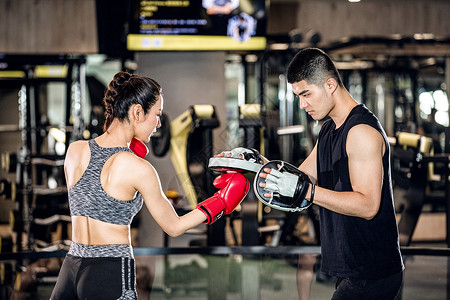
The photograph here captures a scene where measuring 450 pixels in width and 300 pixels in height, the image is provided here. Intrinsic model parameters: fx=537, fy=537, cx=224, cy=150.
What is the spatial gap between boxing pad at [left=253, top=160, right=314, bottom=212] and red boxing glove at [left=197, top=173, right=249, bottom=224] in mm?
151

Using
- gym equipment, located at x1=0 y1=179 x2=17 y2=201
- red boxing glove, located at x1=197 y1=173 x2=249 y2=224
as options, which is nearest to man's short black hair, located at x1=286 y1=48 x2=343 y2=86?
red boxing glove, located at x1=197 y1=173 x2=249 y2=224

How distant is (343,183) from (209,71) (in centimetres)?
414

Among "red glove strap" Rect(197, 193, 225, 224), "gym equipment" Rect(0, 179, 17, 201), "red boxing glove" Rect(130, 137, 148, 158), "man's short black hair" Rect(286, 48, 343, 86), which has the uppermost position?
"man's short black hair" Rect(286, 48, 343, 86)

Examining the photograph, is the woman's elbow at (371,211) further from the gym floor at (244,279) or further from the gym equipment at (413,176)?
the gym equipment at (413,176)

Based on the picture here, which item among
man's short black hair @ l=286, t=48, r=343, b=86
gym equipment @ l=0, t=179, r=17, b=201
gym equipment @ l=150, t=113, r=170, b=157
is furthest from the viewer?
gym equipment @ l=0, t=179, r=17, b=201

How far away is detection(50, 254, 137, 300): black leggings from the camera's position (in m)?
1.87

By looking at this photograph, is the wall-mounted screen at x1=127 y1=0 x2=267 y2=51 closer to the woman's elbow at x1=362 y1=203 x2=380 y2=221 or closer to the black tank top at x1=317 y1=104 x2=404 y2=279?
the black tank top at x1=317 y1=104 x2=404 y2=279

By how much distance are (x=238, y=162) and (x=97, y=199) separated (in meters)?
0.60

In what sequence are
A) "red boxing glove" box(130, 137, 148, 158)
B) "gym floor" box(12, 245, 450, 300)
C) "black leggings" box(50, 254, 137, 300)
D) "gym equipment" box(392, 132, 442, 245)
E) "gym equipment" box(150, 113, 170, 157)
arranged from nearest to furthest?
"black leggings" box(50, 254, 137, 300)
"red boxing glove" box(130, 137, 148, 158)
"gym floor" box(12, 245, 450, 300)
"gym equipment" box(392, 132, 442, 245)
"gym equipment" box(150, 113, 170, 157)

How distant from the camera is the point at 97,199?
192cm

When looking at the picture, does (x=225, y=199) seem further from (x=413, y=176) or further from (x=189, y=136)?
(x=413, y=176)

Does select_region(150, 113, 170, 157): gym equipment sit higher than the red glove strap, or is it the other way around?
select_region(150, 113, 170, 157): gym equipment

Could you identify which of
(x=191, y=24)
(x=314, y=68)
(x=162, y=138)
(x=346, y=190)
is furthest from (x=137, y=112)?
(x=191, y=24)

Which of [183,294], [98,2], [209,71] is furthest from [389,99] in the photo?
[183,294]
